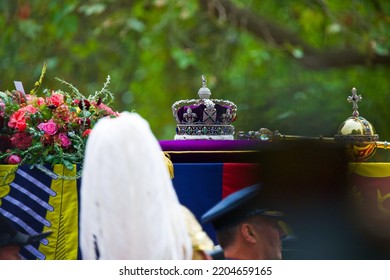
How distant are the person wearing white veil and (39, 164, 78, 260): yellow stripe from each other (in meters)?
0.96

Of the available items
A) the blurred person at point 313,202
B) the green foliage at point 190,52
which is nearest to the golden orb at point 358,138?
the blurred person at point 313,202

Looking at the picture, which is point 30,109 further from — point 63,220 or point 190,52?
point 190,52

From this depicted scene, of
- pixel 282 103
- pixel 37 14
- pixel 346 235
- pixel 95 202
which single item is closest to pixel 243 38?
pixel 282 103

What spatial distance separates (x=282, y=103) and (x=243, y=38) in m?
1.65

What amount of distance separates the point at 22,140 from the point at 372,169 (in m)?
1.50

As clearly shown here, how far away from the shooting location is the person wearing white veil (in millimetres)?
2455

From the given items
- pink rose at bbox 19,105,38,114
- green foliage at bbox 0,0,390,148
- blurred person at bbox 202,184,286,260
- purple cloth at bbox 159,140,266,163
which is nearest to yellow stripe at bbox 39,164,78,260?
pink rose at bbox 19,105,38,114

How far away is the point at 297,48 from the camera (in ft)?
28.2

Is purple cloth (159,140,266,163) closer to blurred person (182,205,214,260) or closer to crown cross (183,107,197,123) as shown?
crown cross (183,107,197,123)

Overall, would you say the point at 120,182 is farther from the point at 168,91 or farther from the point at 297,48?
the point at 168,91

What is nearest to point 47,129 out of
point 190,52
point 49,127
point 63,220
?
point 49,127

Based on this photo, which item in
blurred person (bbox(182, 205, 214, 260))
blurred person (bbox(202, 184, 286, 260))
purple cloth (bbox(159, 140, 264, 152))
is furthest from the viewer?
purple cloth (bbox(159, 140, 264, 152))

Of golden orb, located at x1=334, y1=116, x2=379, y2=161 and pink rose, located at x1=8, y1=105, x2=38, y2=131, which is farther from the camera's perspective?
golden orb, located at x1=334, y1=116, x2=379, y2=161

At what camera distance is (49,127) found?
11.7ft
